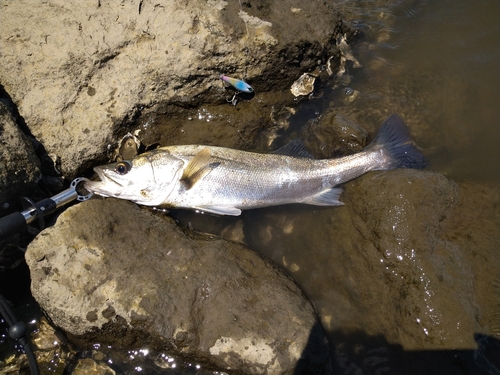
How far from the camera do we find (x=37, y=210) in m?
3.82

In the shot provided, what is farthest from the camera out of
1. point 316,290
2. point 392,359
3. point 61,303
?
point 316,290

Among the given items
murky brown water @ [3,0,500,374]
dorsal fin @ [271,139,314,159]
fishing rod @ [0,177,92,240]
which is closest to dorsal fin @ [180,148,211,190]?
murky brown water @ [3,0,500,374]

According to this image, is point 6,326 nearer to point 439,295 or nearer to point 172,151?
point 172,151

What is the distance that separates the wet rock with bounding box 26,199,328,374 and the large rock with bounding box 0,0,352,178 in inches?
47.6

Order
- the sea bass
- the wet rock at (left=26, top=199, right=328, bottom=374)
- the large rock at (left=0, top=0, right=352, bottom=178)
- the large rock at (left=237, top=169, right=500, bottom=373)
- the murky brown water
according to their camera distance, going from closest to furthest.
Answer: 1. the wet rock at (left=26, top=199, right=328, bottom=374)
2. the large rock at (left=237, top=169, right=500, bottom=373)
3. the murky brown water
4. the sea bass
5. the large rock at (left=0, top=0, right=352, bottom=178)

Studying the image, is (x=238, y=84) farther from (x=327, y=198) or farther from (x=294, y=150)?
(x=327, y=198)

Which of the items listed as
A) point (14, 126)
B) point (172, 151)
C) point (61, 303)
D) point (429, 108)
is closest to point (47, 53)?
point (14, 126)

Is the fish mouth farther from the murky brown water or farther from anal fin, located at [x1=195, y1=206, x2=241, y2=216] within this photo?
anal fin, located at [x1=195, y1=206, x2=241, y2=216]

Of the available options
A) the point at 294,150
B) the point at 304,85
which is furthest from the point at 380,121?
the point at 294,150

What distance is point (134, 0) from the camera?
4.81 metres

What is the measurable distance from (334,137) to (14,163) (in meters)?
3.75

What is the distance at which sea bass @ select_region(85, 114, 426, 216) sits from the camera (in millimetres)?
4418

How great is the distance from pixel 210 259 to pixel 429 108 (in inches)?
150

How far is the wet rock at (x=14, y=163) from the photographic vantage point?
12.8 ft
